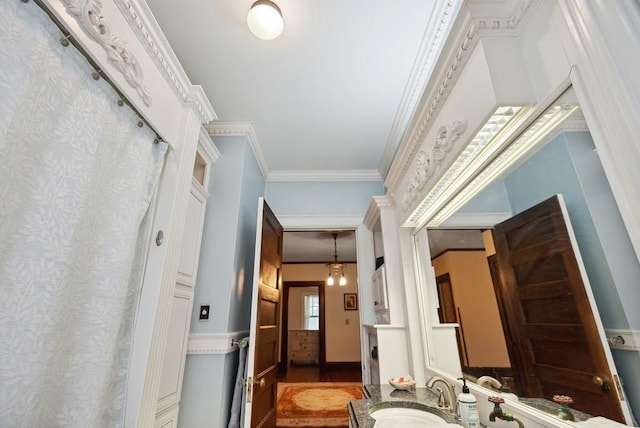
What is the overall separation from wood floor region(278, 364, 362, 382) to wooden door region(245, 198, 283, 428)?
382cm

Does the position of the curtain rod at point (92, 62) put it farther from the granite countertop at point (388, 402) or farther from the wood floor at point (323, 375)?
the wood floor at point (323, 375)

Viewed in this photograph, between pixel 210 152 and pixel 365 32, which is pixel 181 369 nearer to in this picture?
pixel 210 152

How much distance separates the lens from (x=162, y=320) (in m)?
1.19

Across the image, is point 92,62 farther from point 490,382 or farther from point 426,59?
point 490,382

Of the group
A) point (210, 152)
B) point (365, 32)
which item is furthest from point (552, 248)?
point (210, 152)

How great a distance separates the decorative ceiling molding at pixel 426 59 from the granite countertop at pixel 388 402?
72.3 inches

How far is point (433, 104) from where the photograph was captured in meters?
1.41

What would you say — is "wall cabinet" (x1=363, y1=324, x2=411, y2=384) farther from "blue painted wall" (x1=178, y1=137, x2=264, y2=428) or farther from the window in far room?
the window in far room

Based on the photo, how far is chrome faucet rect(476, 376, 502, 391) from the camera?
4.05 ft

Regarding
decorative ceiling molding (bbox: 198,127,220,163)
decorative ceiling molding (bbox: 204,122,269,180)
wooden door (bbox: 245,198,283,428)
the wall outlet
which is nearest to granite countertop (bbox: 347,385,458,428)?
wooden door (bbox: 245,198,283,428)

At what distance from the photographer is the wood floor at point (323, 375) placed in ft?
19.5

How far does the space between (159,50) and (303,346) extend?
887 centimetres

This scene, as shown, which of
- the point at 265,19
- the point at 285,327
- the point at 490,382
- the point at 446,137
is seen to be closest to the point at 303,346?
the point at 285,327

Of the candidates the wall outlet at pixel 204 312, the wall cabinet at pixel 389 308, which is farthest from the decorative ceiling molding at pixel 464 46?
the wall outlet at pixel 204 312
